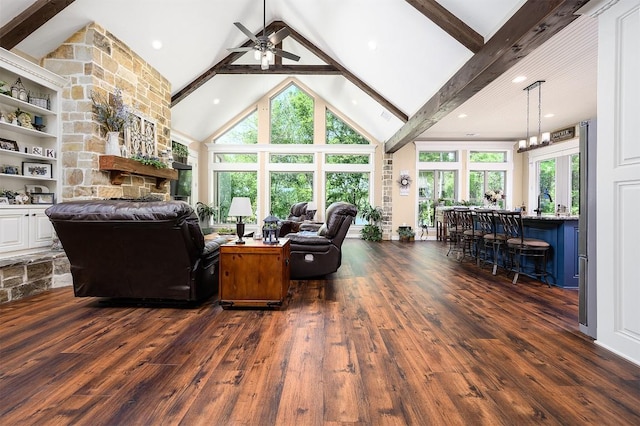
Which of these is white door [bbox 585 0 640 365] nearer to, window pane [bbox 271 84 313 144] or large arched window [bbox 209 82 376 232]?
large arched window [bbox 209 82 376 232]

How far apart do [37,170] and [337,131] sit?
7.28 metres

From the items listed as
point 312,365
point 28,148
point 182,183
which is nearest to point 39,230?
point 28,148

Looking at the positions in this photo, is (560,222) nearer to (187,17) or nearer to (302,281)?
(302,281)

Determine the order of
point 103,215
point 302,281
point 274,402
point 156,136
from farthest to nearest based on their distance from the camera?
point 156,136
point 302,281
point 103,215
point 274,402

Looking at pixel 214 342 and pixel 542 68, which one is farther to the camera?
pixel 542 68

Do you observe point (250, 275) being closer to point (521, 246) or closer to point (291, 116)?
point (521, 246)

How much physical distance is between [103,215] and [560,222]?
16.3 ft

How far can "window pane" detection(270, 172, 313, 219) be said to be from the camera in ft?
31.8

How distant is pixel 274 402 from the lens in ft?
5.21

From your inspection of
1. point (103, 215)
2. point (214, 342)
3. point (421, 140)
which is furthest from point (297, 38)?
point (214, 342)

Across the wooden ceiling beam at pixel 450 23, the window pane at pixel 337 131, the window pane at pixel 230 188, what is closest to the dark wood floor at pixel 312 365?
the wooden ceiling beam at pixel 450 23

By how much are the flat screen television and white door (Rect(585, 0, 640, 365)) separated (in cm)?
716

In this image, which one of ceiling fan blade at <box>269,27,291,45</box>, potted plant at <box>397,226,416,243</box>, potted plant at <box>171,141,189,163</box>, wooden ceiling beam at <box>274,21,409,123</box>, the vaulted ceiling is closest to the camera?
the vaulted ceiling

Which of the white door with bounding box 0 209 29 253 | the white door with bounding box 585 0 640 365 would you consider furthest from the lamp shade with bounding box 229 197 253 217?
the white door with bounding box 585 0 640 365
